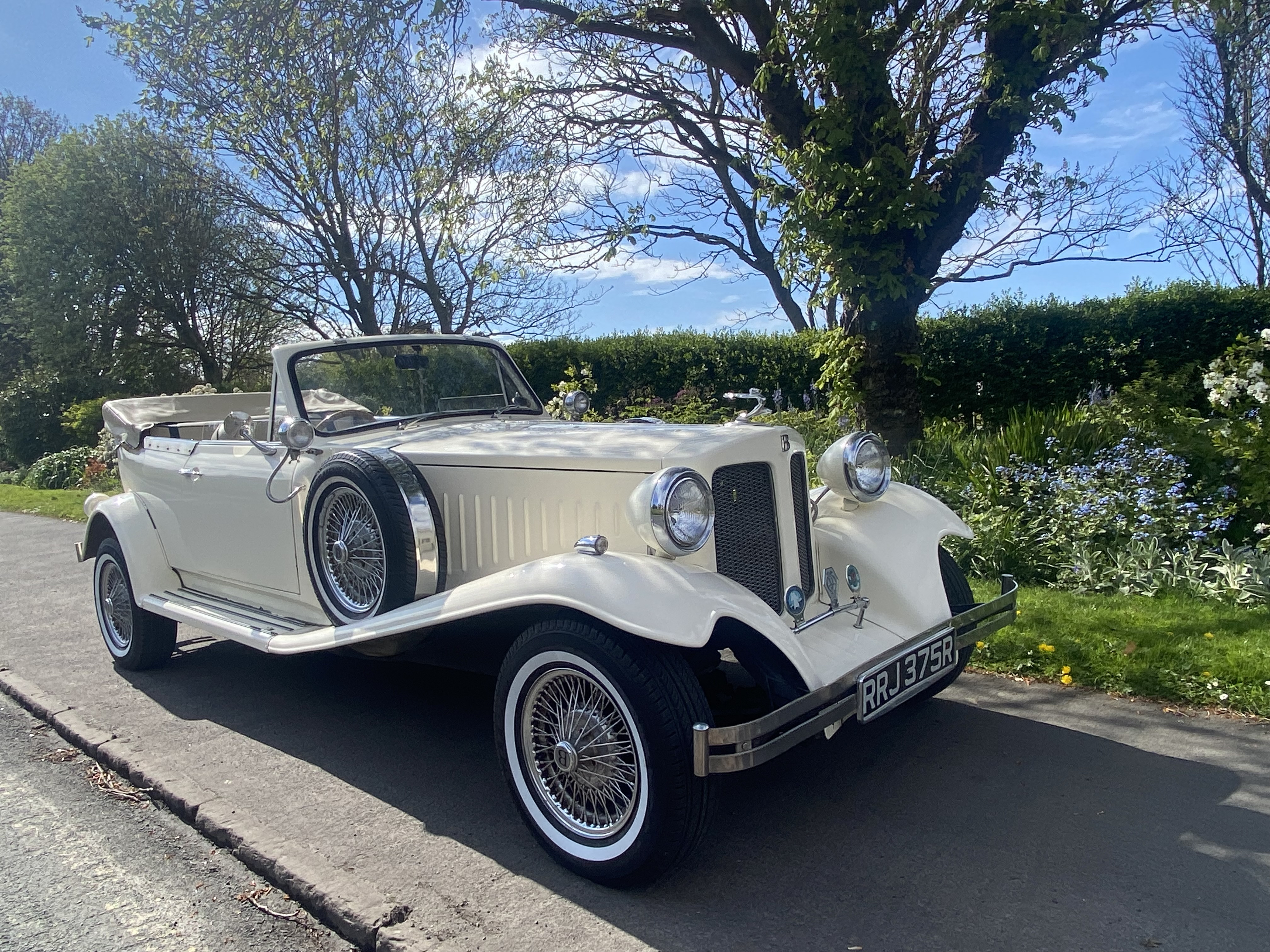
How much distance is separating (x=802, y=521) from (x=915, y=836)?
50.7 inches

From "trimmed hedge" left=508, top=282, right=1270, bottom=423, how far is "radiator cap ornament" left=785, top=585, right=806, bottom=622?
5958 mm

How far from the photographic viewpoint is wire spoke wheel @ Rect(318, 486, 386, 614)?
381cm

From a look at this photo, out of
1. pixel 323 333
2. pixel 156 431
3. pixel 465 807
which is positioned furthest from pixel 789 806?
pixel 323 333

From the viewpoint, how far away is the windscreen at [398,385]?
185 inches

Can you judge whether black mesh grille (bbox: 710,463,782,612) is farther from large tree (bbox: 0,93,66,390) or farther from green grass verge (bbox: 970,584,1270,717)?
large tree (bbox: 0,93,66,390)

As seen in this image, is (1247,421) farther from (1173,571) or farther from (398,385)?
(398,385)

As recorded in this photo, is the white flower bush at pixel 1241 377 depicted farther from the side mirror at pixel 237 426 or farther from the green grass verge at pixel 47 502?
the green grass verge at pixel 47 502

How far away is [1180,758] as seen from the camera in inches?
138

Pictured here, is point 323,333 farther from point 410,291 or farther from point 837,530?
point 837,530

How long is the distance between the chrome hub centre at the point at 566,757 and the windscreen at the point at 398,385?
2.29 meters

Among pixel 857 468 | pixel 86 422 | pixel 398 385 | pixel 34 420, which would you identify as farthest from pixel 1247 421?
pixel 34 420

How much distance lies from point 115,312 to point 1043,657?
Result: 21.7 meters

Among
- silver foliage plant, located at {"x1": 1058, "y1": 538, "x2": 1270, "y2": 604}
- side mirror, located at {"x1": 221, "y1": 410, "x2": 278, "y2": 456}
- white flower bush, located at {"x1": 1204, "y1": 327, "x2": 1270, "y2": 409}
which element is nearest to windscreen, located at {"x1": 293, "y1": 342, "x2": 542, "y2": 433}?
side mirror, located at {"x1": 221, "y1": 410, "x2": 278, "y2": 456}

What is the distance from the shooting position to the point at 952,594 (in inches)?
162
